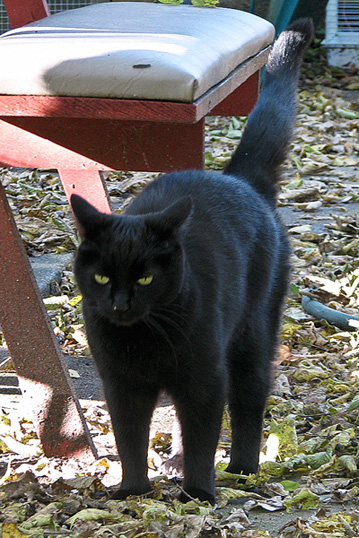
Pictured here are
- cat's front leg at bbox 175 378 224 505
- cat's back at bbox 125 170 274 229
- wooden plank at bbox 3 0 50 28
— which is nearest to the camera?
cat's front leg at bbox 175 378 224 505

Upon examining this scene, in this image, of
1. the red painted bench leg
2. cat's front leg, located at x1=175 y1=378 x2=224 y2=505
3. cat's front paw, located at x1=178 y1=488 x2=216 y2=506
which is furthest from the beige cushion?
cat's front paw, located at x1=178 y1=488 x2=216 y2=506

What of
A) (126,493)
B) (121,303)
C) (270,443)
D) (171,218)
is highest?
(171,218)

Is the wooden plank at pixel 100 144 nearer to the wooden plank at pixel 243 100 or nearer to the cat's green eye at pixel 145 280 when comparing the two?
the cat's green eye at pixel 145 280

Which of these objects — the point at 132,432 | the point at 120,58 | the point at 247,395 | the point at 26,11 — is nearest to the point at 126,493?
the point at 132,432

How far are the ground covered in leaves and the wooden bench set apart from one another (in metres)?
0.23

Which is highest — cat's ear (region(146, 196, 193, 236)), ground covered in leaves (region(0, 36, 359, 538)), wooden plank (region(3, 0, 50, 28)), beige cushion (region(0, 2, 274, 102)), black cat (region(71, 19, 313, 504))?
beige cushion (region(0, 2, 274, 102))

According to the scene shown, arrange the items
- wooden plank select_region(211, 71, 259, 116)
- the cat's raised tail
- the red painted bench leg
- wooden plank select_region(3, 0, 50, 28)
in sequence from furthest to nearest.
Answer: wooden plank select_region(211, 71, 259, 116), wooden plank select_region(3, 0, 50, 28), the cat's raised tail, the red painted bench leg

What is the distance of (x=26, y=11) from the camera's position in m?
2.74

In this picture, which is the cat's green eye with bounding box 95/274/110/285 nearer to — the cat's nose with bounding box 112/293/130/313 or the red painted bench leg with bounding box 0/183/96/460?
the cat's nose with bounding box 112/293/130/313

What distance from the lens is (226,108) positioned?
2.91 m

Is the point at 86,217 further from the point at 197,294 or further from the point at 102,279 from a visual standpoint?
the point at 197,294

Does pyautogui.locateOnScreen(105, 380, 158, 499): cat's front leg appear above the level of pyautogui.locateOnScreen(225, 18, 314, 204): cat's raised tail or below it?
below

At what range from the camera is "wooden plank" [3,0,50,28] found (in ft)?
8.93

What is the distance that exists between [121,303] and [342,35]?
674 cm
